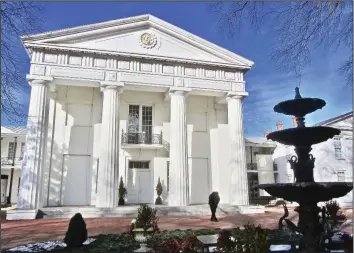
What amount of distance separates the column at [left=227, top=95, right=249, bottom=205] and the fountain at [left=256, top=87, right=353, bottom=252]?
38.6ft

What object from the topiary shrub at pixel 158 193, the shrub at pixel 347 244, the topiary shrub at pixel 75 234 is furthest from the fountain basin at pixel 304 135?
the topiary shrub at pixel 158 193

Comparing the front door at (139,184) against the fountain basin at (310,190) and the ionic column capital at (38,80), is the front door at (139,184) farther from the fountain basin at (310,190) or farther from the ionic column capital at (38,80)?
the fountain basin at (310,190)

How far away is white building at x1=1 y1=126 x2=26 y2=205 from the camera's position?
24.5 metres

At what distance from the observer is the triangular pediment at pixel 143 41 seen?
17.0 meters

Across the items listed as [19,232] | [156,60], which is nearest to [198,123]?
[156,60]

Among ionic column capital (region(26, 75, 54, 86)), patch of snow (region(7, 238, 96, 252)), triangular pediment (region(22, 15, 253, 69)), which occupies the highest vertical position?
triangular pediment (region(22, 15, 253, 69))

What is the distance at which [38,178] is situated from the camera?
50.3 feet

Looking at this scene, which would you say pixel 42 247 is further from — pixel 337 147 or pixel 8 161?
pixel 337 147

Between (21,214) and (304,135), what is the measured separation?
13672 mm

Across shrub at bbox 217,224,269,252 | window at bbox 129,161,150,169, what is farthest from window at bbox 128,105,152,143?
shrub at bbox 217,224,269,252

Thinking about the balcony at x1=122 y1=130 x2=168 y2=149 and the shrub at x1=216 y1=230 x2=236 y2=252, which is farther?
the balcony at x1=122 y1=130 x2=168 y2=149

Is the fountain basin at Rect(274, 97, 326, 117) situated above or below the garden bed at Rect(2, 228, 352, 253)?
above

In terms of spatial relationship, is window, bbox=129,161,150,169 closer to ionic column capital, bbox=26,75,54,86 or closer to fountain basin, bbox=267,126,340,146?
ionic column capital, bbox=26,75,54,86

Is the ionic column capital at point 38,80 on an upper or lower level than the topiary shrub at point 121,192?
upper
